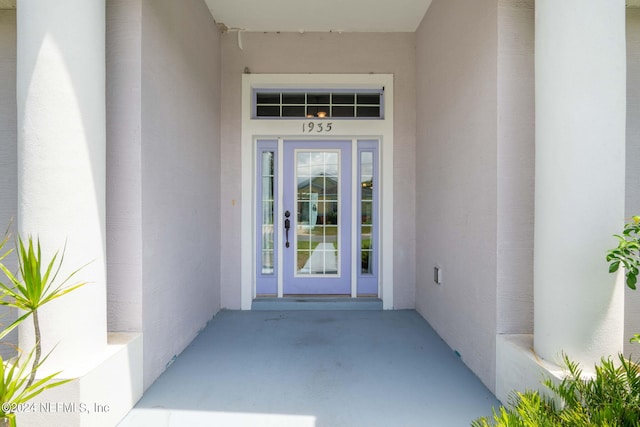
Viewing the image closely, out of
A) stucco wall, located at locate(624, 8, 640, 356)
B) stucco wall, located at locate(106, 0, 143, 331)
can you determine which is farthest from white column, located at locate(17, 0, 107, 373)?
stucco wall, located at locate(624, 8, 640, 356)

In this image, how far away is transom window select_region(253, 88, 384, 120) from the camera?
3.95 metres

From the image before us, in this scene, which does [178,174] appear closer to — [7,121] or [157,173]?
[157,173]

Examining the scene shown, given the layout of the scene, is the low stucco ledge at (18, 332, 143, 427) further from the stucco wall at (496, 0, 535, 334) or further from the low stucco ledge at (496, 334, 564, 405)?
the stucco wall at (496, 0, 535, 334)

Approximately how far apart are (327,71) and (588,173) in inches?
117

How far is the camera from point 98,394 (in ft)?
5.47

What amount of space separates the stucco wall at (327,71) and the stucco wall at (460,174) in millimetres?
209

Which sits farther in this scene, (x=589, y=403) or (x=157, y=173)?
(x=157, y=173)

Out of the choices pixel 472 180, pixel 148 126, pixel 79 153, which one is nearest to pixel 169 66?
pixel 148 126

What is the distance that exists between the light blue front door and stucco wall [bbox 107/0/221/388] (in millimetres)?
1084

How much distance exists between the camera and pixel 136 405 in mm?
1977

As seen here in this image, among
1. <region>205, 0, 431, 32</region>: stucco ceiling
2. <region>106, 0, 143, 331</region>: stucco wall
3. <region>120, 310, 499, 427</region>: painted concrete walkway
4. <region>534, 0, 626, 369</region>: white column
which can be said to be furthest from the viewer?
<region>205, 0, 431, 32</region>: stucco ceiling

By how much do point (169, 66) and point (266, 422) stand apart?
2536 mm

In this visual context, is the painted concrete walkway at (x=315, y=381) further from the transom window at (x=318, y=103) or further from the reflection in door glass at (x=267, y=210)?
the transom window at (x=318, y=103)

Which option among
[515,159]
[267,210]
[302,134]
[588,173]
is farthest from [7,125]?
[588,173]
